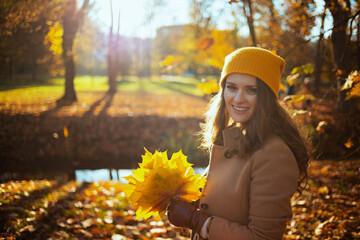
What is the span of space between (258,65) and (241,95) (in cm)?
20

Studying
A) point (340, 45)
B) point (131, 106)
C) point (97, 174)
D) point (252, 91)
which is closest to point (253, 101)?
point (252, 91)

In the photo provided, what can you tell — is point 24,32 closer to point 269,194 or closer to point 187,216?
point 187,216

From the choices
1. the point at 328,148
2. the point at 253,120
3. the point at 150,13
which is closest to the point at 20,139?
the point at 253,120

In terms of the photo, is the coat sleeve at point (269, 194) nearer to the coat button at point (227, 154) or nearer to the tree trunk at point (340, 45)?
the coat button at point (227, 154)

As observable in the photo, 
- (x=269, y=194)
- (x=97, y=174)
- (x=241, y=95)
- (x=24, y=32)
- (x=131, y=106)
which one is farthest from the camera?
(x=131, y=106)

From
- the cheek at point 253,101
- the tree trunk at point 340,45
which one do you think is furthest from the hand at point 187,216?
the tree trunk at point 340,45

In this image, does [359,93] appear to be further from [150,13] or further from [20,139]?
[150,13]

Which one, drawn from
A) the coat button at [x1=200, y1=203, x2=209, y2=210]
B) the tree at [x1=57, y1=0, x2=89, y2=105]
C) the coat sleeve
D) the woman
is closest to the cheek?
the woman

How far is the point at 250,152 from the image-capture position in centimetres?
148

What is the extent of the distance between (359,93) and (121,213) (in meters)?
3.34

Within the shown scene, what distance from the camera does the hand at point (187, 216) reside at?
1.49 metres

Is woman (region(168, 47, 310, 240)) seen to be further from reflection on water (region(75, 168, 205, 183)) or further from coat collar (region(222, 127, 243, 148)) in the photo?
reflection on water (region(75, 168, 205, 183))

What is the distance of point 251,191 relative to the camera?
1.36 m

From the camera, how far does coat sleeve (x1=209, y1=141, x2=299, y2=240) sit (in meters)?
1.27
